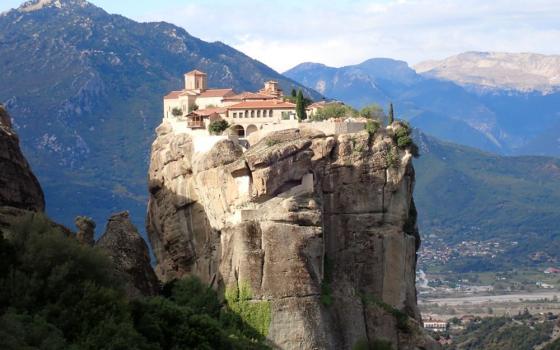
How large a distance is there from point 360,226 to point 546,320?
334ft

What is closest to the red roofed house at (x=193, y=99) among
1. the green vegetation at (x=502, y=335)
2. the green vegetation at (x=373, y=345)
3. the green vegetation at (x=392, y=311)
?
the green vegetation at (x=392, y=311)

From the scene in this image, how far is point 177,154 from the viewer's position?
80.8 meters

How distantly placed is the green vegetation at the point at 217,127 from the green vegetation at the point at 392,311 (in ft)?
44.8

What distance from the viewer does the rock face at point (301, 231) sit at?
221ft

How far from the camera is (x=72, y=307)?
168ft

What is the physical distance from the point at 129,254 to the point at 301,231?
900 cm

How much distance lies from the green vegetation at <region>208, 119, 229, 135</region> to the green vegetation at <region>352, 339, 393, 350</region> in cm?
1603

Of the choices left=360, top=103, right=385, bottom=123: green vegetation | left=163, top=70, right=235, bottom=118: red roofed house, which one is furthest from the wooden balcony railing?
left=360, top=103, right=385, bottom=123: green vegetation

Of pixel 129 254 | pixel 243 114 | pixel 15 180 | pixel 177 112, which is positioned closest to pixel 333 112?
pixel 243 114

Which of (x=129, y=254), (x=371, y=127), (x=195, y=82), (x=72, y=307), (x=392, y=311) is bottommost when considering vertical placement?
(x=392, y=311)

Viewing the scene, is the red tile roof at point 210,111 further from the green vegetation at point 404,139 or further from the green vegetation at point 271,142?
the green vegetation at point 404,139

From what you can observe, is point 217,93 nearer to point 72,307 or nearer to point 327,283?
point 327,283

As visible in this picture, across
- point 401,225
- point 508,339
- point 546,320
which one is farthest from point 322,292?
point 546,320

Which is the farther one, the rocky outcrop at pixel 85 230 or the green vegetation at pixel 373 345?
the green vegetation at pixel 373 345
